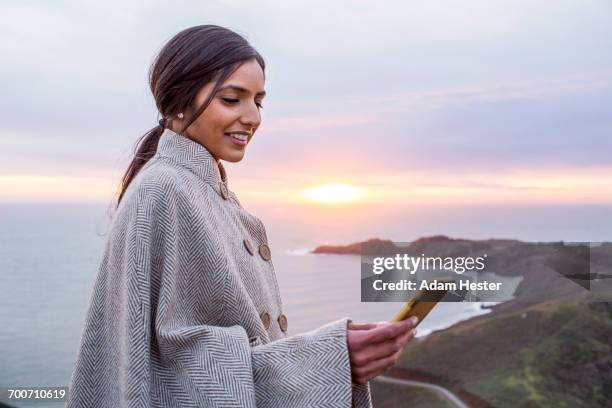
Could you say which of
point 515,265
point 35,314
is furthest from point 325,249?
point 515,265

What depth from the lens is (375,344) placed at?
1.73 meters

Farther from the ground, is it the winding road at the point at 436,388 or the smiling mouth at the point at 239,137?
the smiling mouth at the point at 239,137

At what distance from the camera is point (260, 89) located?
7.38 ft

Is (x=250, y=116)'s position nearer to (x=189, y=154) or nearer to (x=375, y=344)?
(x=189, y=154)

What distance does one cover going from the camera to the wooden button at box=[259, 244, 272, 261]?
234 centimetres

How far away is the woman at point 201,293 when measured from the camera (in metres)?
1.78

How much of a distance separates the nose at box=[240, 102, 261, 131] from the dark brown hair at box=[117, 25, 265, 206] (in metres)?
0.12

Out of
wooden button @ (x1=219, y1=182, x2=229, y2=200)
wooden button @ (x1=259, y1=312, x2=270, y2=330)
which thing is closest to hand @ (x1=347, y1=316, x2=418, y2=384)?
wooden button @ (x1=259, y1=312, x2=270, y2=330)

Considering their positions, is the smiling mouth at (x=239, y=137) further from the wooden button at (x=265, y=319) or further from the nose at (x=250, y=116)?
the wooden button at (x=265, y=319)

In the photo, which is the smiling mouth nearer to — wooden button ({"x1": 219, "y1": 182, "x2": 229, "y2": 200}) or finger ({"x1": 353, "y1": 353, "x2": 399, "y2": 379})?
wooden button ({"x1": 219, "y1": 182, "x2": 229, "y2": 200})

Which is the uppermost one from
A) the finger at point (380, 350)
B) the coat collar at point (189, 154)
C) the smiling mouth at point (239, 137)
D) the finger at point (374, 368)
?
the smiling mouth at point (239, 137)

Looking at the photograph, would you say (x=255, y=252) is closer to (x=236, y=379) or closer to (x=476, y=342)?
(x=236, y=379)

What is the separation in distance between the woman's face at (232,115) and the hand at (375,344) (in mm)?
781

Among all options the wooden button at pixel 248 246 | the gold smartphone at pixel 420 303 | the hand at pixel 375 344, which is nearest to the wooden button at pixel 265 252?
the wooden button at pixel 248 246
